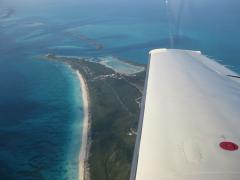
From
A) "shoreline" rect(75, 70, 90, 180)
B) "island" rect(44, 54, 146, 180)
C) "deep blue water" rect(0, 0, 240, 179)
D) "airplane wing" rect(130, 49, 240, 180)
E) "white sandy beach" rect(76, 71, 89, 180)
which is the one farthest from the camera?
"deep blue water" rect(0, 0, 240, 179)

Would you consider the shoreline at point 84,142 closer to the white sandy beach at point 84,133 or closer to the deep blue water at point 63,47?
the white sandy beach at point 84,133

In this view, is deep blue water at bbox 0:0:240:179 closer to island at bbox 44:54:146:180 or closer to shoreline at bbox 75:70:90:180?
shoreline at bbox 75:70:90:180

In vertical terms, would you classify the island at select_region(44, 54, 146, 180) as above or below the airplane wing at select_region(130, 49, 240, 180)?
below

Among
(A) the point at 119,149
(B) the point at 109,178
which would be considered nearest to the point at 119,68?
(A) the point at 119,149

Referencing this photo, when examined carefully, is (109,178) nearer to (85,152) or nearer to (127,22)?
(85,152)

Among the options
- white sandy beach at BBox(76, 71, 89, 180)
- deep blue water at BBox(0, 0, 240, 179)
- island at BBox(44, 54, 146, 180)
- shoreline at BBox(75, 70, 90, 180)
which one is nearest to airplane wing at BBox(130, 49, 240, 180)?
island at BBox(44, 54, 146, 180)

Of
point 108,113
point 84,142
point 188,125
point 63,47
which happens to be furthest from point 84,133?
point 63,47
